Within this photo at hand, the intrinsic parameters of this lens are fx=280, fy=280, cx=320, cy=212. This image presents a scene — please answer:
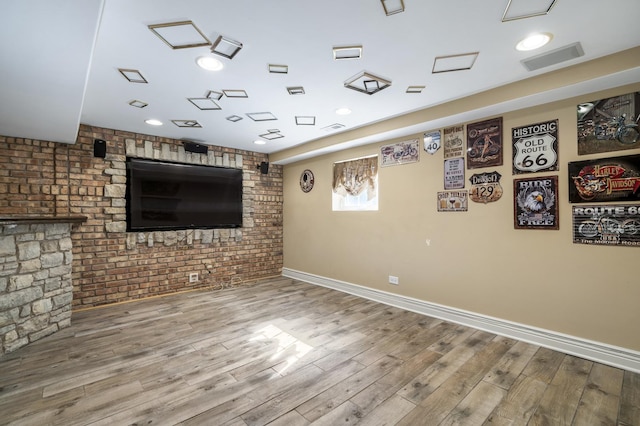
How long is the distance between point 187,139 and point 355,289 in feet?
11.6

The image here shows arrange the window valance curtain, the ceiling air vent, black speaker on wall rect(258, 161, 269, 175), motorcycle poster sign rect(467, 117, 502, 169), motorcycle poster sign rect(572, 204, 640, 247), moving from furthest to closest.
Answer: black speaker on wall rect(258, 161, 269, 175)
the window valance curtain
motorcycle poster sign rect(467, 117, 502, 169)
motorcycle poster sign rect(572, 204, 640, 247)
the ceiling air vent

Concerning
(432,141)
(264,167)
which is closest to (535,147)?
(432,141)

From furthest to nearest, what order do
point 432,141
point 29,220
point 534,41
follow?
point 432,141 < point 29,220 < point 534,41

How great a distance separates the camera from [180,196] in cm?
444

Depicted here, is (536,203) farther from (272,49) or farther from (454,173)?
(272,49)

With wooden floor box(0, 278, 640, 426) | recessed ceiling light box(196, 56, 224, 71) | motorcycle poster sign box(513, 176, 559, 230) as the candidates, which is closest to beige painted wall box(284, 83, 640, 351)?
motorcycle poster sign box(513, 176, 559, 230)

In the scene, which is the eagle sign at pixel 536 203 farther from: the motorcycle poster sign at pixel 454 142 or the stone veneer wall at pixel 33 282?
the stone veneer wall at pixel 33 282

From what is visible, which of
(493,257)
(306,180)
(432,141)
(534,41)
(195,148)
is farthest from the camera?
(306,180)

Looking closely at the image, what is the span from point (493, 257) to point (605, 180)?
3.63ft

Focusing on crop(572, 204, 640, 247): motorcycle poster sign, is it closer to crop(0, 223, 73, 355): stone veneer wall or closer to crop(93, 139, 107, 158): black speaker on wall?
crop(0, 223, 73, 355): stone veneer wall

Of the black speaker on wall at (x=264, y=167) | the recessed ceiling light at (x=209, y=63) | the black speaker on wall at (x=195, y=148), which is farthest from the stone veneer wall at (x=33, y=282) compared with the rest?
the black speaker on wall at (x=264, y=167)

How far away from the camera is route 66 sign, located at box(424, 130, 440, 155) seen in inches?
132

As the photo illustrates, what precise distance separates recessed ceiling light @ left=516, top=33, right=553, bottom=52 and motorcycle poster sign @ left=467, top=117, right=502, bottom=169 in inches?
39.6

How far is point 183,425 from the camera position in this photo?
166cm
